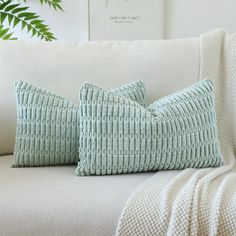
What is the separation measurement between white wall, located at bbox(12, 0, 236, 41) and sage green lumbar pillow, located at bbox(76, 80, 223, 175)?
37.5 inches

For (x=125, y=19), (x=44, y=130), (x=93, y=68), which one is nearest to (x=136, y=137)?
(x=44, y=130)

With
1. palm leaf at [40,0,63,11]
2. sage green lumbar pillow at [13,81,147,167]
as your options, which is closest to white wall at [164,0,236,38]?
palm leaf at [40,0,63,11]

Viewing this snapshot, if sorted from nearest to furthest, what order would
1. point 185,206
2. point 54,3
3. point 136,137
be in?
point 185,206 → point 136,137 → point 54,3

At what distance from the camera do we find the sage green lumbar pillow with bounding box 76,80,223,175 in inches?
54.7

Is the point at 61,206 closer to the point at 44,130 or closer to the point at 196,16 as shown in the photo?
the point at 44,130

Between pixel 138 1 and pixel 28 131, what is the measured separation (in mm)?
1086

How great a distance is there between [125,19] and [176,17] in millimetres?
256

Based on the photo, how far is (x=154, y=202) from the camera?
1.15m

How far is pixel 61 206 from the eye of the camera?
116 cm

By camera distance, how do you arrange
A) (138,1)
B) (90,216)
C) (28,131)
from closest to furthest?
1. (90,216)
2. (28,131)
3. (138,1)

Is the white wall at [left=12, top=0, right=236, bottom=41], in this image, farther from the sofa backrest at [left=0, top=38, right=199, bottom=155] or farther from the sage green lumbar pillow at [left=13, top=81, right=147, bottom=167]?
the sage green lumbar pillow at [left=13, top=81, right=147, bottom=167]

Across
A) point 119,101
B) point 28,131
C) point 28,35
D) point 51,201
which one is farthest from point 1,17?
point 51,201

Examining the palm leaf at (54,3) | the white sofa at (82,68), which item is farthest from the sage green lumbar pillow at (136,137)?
the palm leaf at (54,3)

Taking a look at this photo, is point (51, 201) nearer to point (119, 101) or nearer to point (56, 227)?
point (56, 227)
